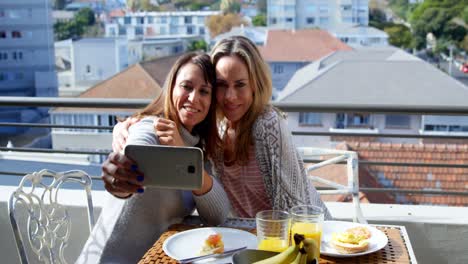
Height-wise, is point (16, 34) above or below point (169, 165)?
above

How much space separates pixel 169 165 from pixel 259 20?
1853 cm

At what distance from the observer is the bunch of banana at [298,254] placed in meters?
1.02

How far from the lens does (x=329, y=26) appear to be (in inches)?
828

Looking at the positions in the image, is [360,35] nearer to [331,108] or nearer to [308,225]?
[331,108]

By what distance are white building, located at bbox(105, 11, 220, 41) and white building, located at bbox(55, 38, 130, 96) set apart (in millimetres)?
427

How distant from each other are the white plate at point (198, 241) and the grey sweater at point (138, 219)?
82 millimetres

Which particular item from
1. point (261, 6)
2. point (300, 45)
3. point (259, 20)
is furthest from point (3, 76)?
point (300, 45)

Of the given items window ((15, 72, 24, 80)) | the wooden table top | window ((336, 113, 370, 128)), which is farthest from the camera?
window ((336, 113, 370, 128))

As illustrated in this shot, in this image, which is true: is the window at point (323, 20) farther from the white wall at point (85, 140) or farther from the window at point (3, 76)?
the window at point (3, 76)

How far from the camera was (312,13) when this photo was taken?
813 inches

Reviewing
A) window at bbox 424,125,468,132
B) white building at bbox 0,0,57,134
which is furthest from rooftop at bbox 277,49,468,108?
white building at bbox 0,0,57,134

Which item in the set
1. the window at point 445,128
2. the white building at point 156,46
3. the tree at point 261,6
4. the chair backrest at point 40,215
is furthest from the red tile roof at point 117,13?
the chair backrest at point 40,215

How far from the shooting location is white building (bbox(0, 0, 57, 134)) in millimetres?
9781

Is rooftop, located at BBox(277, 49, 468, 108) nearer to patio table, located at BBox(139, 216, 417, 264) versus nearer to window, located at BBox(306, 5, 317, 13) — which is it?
window, located at BBox(306, 5, 317, 13)
